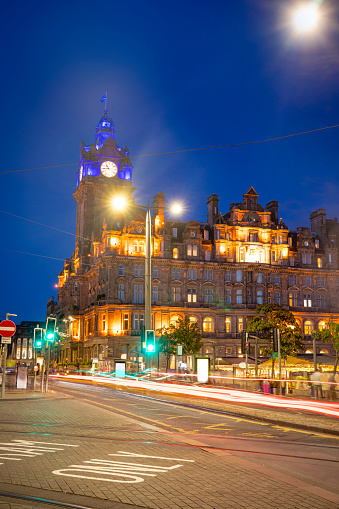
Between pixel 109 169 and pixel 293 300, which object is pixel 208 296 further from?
pixel 109 169

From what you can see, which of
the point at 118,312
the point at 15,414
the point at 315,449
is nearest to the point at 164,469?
the point at 315,449

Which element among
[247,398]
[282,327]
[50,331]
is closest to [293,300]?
[282,327]

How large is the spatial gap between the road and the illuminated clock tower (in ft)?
281

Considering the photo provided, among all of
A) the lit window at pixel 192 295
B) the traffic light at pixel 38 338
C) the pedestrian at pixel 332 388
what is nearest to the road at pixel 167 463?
the pedestrian at pixel 332 388

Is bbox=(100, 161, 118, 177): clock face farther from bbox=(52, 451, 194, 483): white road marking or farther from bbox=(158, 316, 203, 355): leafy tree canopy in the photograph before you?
bbox=(52, 451, 194, 483): white road marking

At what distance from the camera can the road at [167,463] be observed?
26.3 ft

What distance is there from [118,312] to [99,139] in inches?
2089

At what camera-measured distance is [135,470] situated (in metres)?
9.70

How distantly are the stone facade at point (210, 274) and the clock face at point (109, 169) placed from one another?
602 inches

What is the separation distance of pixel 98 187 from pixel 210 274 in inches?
1204

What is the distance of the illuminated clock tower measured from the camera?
342ft

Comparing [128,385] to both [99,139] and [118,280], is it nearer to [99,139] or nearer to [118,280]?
[118,280]

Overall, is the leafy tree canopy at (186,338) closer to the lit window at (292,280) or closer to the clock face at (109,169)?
the lit window at (292,280)

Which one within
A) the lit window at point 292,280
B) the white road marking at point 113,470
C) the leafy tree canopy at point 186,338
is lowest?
the white road marking at point 113,470
